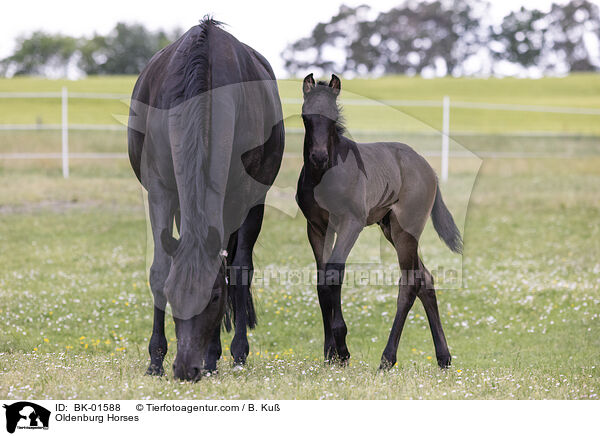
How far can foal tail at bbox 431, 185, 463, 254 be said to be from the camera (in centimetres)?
605

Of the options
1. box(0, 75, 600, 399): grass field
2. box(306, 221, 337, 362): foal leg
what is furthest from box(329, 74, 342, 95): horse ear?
box(0, 75, 600, 399): grass field

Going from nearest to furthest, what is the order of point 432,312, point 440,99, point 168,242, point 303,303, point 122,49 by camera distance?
point 168,242 → point 432,312 → point 303,303 → point 440,99 → point 122,49

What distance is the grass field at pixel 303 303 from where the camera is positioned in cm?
486

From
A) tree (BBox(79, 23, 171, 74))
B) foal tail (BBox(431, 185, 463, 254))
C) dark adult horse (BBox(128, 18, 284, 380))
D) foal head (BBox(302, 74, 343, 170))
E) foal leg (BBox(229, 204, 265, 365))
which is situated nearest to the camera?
dark adult horse (BBox(128, 18, 284, 380))

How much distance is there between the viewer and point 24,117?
1309 inches

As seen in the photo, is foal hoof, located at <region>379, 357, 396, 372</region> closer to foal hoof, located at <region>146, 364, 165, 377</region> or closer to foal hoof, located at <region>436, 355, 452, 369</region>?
foal hoof, located at <region>436, 355, 452, 369</region>

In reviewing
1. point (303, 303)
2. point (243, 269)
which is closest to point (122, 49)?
point (303, 303)

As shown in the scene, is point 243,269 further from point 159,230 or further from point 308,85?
point 308,85

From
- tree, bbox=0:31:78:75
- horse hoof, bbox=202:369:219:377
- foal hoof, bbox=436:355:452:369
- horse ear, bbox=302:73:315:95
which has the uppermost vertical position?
tree, bbox=0:31:78:75

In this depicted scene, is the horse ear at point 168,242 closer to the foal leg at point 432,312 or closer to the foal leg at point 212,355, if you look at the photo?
the foal leg at point 212,355

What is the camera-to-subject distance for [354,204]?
205 inches
